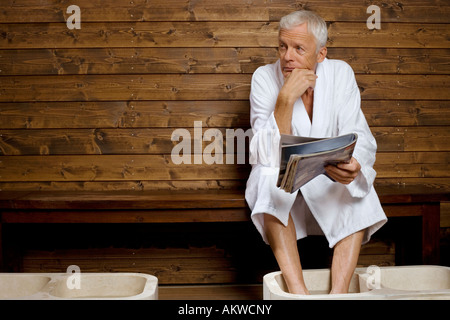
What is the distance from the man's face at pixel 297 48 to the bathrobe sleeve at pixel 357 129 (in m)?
0.20

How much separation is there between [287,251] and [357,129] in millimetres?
633

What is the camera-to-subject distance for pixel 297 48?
7.07 ft

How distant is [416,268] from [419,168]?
110 centimetres

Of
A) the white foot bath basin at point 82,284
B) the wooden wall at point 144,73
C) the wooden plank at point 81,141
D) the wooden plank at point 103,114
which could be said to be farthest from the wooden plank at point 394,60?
the white foot bath basin at point 82,284

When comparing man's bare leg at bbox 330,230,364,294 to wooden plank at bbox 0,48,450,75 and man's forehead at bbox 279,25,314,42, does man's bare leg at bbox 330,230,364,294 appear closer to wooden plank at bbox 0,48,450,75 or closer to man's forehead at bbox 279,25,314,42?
man's forehead at bbox 279,25,314,42

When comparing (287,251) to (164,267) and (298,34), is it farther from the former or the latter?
(164,267)

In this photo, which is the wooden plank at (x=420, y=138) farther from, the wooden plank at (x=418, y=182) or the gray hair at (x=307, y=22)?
the gray hair at (x=307, y=22)

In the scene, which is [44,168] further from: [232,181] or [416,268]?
[416,268]

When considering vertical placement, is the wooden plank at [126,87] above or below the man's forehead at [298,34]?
below

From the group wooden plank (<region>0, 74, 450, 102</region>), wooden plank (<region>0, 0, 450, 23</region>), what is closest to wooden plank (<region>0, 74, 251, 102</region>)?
wooden plank (<region>0, 74, 450, 102</region>)

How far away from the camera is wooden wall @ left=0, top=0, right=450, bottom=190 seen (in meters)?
2.70

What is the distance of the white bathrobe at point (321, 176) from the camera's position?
1.94 metres

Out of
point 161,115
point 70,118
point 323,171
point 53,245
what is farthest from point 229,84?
point 53,245

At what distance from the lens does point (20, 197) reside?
2418 mm
